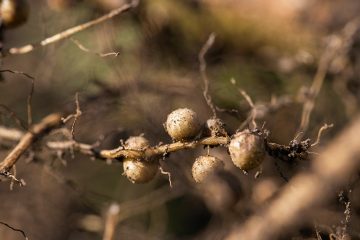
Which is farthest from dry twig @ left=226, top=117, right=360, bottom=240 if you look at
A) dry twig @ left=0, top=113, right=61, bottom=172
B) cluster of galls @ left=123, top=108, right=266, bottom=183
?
dry twig @ left=0, top=113, right=61, bottom=172

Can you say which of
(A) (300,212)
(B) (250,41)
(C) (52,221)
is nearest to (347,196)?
(A) (300,212)

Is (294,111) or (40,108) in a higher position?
(40,108)

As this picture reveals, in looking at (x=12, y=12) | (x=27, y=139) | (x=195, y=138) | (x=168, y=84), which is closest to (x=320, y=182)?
(x=195, y=138)

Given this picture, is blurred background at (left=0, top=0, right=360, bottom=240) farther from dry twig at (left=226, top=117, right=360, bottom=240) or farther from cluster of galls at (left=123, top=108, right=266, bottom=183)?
dry twig at (left=226, top=117, right=360, bottom=240)

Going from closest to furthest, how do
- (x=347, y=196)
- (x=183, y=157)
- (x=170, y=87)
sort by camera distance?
(x=347, y=196) < (x=183, y=157) < (x=170, y=87)

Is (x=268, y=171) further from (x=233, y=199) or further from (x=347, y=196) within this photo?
(x=233, y=199)

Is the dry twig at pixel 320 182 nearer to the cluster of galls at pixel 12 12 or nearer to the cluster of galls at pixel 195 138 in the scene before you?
the cluster of galls at pixel 195 138

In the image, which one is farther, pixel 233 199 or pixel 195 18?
pixel 195 18
